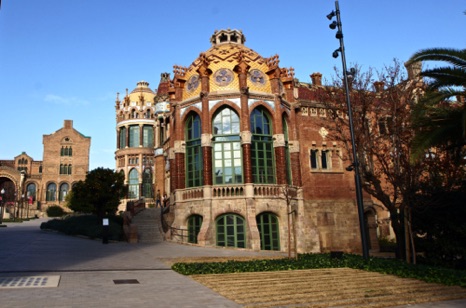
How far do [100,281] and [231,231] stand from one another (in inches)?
559

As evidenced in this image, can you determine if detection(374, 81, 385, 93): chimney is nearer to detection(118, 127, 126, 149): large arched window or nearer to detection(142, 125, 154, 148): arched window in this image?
detection(142, 125, 154, 148): arched window

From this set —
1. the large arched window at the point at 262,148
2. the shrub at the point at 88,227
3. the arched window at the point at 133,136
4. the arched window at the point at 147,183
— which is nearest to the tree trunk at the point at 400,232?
the large arched window at the point at 262,148

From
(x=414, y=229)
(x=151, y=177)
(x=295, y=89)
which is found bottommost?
(x=414, y=229)

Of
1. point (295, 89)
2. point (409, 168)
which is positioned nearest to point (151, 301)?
point (409, 168)

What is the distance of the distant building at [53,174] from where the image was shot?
Result: 69000 millimetres

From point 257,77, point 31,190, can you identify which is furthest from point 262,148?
point 31,190

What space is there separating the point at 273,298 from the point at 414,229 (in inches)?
440

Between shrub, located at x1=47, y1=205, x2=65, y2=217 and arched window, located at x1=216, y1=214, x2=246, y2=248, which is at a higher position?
shrub, located at x1=47, y1=205, x2=65, y2=217

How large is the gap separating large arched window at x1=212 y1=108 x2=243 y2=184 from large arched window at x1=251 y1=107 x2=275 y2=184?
1044 millimetres

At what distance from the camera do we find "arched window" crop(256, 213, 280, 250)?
25.0 metres

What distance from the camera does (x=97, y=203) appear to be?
29688 millimetres

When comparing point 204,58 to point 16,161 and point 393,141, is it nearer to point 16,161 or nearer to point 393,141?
point 393,141

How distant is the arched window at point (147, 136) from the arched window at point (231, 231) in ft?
100

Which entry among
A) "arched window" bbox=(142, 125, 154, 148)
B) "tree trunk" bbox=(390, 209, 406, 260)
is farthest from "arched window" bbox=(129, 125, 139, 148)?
"tree trunk" bbox=(390, 209, 406, 260)
